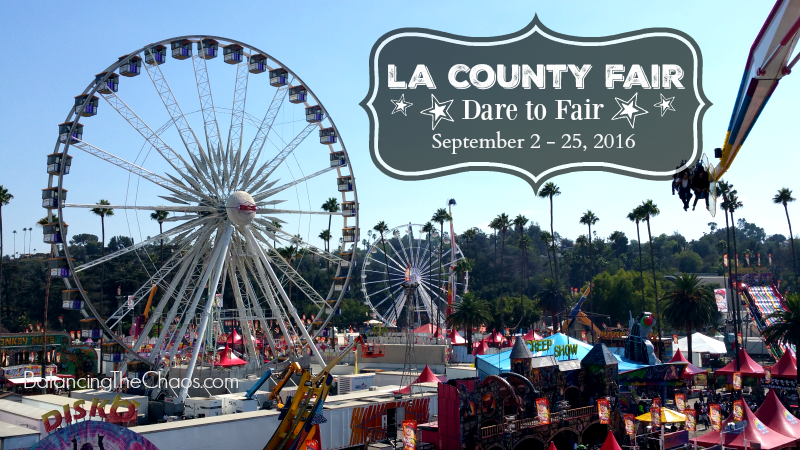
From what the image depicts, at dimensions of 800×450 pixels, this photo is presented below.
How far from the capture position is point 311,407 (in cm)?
2727

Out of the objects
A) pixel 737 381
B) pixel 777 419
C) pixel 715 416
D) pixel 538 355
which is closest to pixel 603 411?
pixel 538 355

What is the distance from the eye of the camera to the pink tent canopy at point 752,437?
30.8 m

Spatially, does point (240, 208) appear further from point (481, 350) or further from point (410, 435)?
point (481, 350)

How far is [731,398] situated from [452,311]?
3358 cm

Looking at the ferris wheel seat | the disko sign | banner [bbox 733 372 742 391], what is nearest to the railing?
the disko sign

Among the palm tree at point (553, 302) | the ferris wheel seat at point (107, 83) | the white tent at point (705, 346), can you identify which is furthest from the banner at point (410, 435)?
the palm tree at point (553, 302)

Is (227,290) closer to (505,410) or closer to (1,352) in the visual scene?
(1,352)

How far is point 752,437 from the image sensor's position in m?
31.0

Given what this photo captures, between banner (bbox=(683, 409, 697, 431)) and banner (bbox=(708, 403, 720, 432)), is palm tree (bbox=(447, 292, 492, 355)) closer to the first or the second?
banner (bbox=(683, 409, 697, 431))

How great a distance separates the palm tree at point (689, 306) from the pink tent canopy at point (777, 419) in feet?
98.8

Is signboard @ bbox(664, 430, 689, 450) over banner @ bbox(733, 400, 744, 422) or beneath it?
beneath

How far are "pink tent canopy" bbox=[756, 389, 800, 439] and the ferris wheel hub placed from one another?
27503mm

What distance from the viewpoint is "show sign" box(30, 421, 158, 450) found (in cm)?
1836

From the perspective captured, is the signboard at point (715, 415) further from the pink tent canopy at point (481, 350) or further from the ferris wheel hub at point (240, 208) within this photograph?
the pink tent canopy at point (481, 350)
